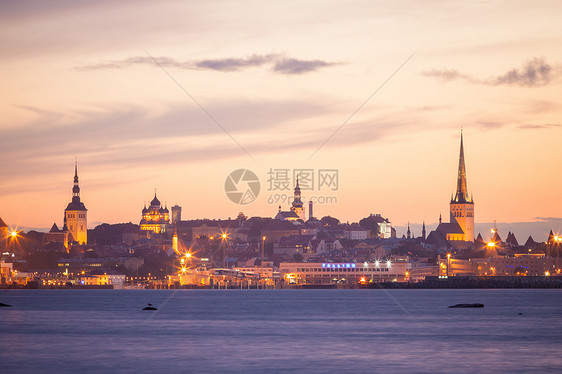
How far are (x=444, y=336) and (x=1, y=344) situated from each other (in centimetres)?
2770

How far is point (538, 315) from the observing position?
95188mm

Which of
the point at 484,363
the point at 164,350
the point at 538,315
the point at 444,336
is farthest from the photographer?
the point at 538,315

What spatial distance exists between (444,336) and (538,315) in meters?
30.4

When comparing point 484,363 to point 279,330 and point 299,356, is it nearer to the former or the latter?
point 299,356

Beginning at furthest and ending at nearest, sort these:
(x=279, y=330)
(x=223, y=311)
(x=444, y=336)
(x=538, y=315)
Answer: (x=223, y=311) → (x=538, y=315) → (x=279, y=330) → (x=444, y=336)

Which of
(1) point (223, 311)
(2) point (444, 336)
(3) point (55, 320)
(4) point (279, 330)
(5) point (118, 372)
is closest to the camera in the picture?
(5) point (118, 372)

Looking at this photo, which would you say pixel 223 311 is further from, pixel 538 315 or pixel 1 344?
pixel 1 344

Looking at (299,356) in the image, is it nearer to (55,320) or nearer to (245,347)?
(245,347)

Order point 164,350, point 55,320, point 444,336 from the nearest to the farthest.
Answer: point 164,350 → point 444,336 → point 55,320

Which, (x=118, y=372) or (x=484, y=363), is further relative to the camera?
(x=484, y=363)

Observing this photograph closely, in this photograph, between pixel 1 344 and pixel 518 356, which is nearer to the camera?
pixel 518 356

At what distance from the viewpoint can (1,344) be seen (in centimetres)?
6075

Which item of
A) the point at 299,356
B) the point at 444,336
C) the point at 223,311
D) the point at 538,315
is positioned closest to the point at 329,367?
the point at 299,356

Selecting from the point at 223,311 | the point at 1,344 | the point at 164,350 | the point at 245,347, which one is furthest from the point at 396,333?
the point at 223,311
